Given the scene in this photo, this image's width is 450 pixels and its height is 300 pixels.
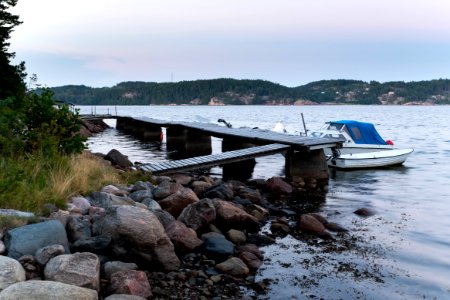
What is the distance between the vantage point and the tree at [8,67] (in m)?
24.3

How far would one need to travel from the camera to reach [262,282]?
7137mm

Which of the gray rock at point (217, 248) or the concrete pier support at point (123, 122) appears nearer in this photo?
the gray rock at point (217, 248)

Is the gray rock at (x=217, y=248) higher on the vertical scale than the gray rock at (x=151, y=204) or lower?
lower

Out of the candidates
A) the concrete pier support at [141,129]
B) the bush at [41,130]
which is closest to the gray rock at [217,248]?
the bush at [41,130]

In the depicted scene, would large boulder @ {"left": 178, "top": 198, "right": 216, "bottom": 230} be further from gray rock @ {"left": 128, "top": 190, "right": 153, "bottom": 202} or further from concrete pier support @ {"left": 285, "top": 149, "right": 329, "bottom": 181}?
concrete pier support @ {"left": 285, "top": 149, "right": 329, "bottom": 181}

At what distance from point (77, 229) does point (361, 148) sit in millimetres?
17192

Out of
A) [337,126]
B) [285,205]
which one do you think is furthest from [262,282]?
[337,126]

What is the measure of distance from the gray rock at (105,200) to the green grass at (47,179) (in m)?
0.38

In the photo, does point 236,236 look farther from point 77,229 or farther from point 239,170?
point 239,170

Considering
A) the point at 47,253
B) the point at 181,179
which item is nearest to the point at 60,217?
the point at 47,253

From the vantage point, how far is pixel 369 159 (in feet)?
69.2

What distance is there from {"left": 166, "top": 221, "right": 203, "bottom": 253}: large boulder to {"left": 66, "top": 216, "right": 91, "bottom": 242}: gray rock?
1359mm

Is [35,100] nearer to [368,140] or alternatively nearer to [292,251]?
[292,251]

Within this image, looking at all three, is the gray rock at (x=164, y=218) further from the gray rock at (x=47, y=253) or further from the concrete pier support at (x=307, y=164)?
the concrete pier support at (x=307, y=164)
